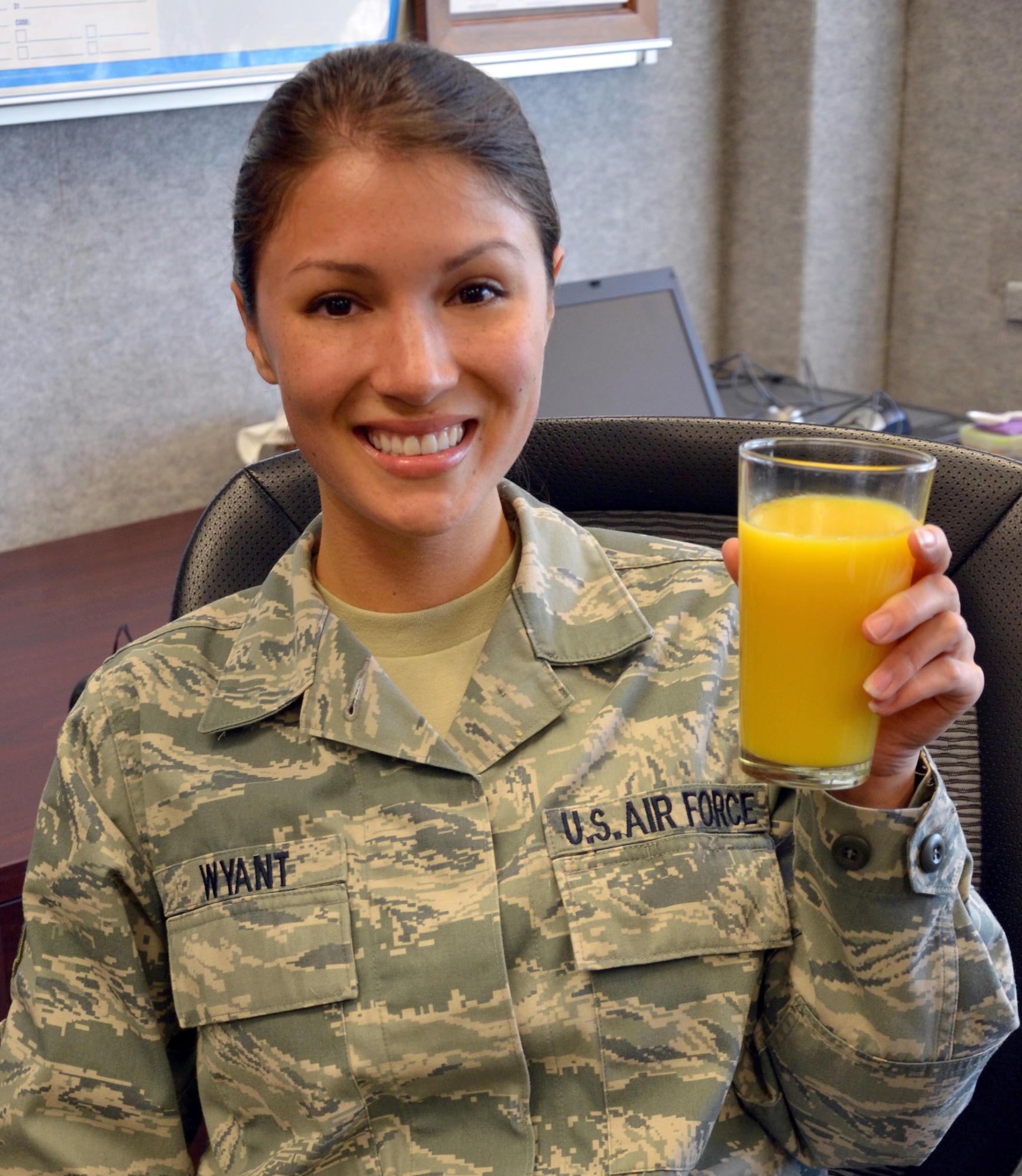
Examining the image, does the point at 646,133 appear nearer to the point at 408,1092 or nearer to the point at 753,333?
the point at 753,333

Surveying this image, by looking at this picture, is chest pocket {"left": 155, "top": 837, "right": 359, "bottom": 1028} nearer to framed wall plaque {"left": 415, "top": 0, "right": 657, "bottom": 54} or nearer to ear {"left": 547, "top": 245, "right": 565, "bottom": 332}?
ear {"left": 547, "top": 245, "right": 565, "bottom": 332}

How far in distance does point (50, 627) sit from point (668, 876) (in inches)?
30.7

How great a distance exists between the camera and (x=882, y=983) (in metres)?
0.70

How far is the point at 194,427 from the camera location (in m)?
1.65

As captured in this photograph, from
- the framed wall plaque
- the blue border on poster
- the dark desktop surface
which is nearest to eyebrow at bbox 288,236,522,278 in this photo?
the blue border on poster

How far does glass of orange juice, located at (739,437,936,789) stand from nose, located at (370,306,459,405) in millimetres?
197

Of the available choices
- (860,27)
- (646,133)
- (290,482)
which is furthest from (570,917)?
(860,27)

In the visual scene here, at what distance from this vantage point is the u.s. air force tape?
771mm

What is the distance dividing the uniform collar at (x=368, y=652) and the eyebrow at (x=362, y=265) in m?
0.20

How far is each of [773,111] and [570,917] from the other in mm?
1609

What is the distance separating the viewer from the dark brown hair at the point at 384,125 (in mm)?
751

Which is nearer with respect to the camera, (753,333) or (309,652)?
(309,652)

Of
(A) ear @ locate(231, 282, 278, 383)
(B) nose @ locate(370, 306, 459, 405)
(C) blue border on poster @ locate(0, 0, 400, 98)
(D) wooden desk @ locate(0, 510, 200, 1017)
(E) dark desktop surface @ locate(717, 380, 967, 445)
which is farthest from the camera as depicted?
(E) dark desktop surface @ locate(717, 380, 967, 445)

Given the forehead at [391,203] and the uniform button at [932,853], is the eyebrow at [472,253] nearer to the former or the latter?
the forehead at [391,203]
